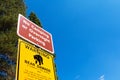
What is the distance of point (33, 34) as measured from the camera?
4.88m

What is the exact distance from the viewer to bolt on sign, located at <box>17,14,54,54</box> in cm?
461

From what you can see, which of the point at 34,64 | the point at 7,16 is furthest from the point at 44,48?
the point at 7,16

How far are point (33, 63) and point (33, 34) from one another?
2.24 ft

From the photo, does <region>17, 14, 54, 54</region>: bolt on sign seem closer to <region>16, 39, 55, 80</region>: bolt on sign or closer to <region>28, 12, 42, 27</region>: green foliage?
<region>16, 39, 55, 80</region>: bolt on sign

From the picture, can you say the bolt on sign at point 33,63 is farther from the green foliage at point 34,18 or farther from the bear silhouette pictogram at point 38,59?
the green foliage at point 34,18

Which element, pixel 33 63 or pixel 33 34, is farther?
pixel 33 34

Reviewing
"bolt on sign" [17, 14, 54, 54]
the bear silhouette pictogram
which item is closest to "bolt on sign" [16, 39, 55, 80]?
the bear silhouette pictogram

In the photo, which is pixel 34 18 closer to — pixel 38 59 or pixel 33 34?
pixel 33 34

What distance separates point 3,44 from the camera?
2045 centimetres

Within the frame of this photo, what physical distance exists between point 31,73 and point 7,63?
17032mm

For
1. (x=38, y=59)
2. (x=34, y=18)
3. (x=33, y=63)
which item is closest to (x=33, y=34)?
Result: (x=38, y=59)

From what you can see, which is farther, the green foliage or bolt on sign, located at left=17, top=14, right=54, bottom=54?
the green foliage

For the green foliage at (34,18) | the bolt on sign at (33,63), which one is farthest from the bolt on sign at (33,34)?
the green foliage at (34,18)

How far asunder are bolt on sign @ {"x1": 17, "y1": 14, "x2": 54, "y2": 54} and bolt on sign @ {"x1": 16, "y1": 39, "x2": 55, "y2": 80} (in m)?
0.11
